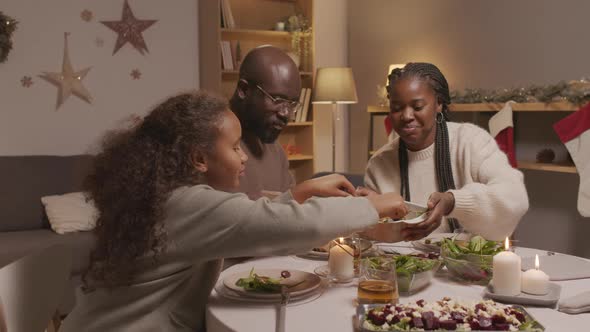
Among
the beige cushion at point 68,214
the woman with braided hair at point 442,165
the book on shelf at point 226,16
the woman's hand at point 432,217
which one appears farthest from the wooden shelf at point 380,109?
the woman's hand at point 432,217

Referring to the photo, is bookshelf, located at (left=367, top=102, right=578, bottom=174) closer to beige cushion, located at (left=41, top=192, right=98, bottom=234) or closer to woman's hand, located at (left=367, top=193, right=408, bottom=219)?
woman's hand, located at (left=367, top=193, right=408, bottom=219)

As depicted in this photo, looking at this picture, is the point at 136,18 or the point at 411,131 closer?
the point at 411,131

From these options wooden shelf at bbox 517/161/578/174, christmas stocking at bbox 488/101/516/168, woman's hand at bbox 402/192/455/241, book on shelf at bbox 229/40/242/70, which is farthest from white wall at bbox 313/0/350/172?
woman's hand at bbox 402/192/455/241

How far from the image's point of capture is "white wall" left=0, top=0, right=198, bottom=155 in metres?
4.17

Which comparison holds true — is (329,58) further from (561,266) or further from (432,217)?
(561,266)

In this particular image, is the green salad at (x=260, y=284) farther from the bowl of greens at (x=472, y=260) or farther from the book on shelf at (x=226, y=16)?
the book on shelf at (x=226, y=16)

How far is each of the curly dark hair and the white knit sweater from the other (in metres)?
0.87

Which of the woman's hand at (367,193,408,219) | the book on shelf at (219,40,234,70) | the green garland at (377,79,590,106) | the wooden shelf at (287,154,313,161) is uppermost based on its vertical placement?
the book on shelf at (219,40,234,70)

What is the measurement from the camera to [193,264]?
1381 mm

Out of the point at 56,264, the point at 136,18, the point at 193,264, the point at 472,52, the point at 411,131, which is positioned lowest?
the point at 56,264

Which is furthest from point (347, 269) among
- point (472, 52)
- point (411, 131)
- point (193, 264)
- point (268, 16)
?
point (268, 16)

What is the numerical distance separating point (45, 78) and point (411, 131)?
3197 mm

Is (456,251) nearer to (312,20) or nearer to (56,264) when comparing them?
(56,264)

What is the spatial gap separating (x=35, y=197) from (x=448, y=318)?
3385 millimetres
